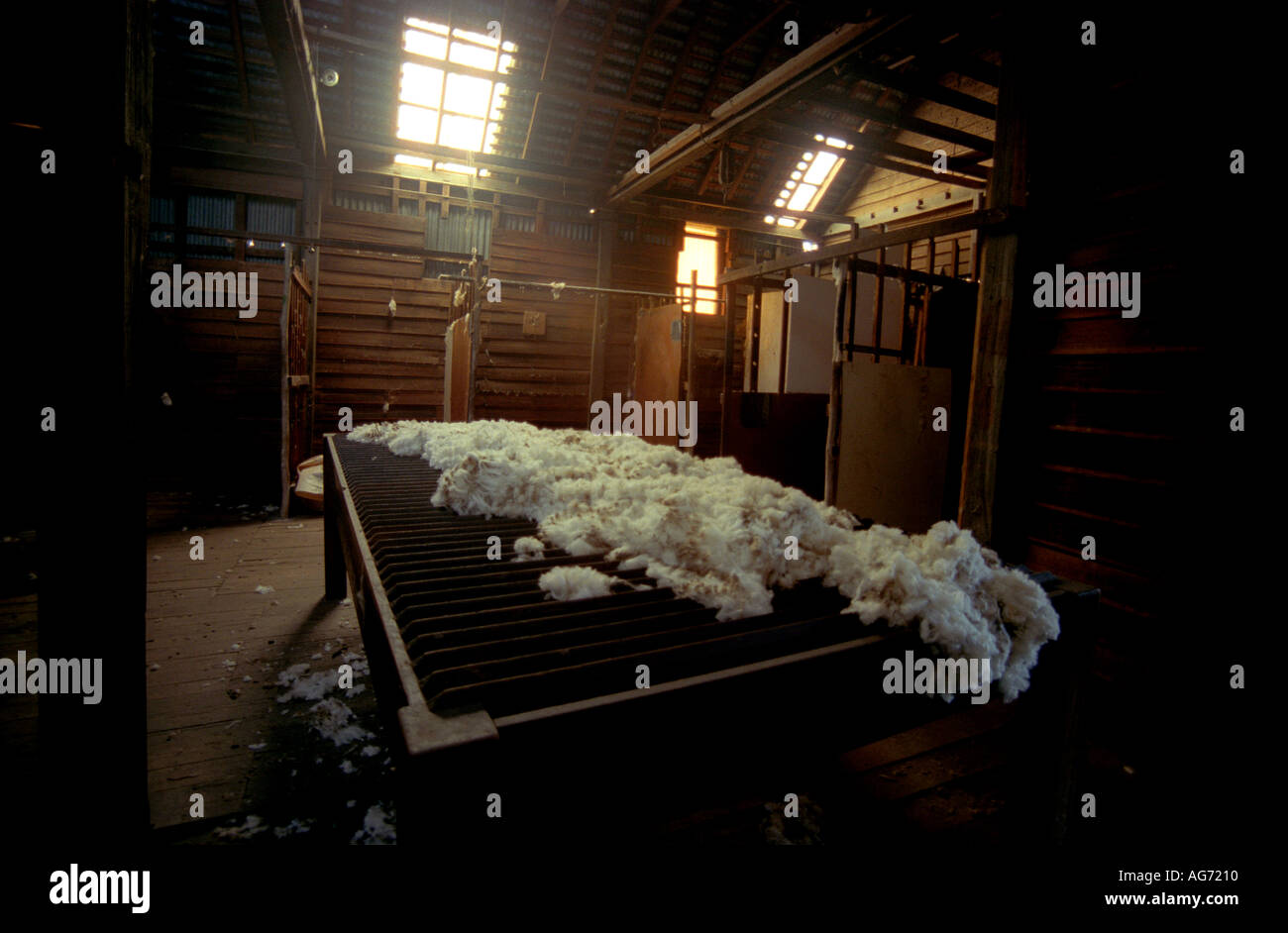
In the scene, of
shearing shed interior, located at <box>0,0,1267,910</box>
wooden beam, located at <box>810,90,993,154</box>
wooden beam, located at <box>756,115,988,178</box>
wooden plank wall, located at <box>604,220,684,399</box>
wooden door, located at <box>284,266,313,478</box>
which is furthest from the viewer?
wooden plank wall, located at <box>604,220,684,399</box>

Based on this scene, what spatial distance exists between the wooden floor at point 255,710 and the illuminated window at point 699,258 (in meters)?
10.3

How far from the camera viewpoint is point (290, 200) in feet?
35.4

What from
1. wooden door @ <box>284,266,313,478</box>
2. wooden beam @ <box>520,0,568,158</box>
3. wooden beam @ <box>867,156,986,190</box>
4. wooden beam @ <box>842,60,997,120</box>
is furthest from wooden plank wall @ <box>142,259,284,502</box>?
wooden beam @ <box>867,156,986,190</box>

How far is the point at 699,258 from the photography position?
13.9m

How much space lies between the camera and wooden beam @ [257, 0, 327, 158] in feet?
21.4

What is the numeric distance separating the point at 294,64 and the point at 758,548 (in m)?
9.19

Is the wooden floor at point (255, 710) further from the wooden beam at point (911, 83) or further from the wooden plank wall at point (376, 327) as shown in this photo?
the wooden beam at point (911, 83)

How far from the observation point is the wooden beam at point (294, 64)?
6516mm

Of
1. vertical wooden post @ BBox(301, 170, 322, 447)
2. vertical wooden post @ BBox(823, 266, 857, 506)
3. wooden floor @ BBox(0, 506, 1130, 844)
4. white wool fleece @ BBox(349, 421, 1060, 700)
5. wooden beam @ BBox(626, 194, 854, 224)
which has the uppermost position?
wooden beam @ BBox(626, 194, 854, 224)

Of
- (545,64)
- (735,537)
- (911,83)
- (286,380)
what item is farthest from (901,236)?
(545,64)

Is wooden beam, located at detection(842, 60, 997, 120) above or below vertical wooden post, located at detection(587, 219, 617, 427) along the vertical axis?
above

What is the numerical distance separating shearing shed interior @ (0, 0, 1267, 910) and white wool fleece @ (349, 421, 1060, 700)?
2cm

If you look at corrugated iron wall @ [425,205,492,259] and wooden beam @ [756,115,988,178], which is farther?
corrugated iron wall @ [425,205,492,259]

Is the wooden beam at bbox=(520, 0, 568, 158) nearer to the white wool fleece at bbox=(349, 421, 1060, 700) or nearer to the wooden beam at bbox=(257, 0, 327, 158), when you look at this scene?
the wooden beam at bbox=(257, 0, 327, 158)
